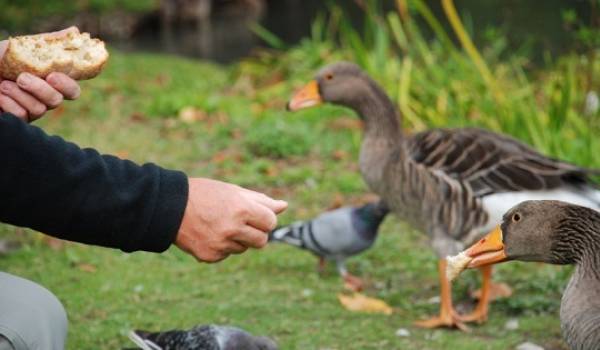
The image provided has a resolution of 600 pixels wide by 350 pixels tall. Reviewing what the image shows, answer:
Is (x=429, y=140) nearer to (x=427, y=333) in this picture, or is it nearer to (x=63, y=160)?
(x=427, y=333)

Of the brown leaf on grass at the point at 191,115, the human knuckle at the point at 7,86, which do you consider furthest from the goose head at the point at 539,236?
the brown leaf on grass at the point at 191,115

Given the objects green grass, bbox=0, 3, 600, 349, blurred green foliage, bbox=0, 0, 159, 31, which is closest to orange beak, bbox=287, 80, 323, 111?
green grass, bbox=0, 3, 600, 349

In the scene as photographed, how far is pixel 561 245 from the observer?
3377mm

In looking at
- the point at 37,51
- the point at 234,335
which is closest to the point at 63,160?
the point at 37,51

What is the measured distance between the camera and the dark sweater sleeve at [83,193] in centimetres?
235

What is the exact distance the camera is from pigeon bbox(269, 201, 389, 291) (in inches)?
221

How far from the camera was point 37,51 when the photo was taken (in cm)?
281

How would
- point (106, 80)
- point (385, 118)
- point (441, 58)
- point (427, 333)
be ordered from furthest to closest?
point (106, 80) < point (441, 58) < point (385, 118) < point (427, 333)

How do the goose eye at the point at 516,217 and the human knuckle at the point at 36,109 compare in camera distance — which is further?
the goose eye at the point at 516,217

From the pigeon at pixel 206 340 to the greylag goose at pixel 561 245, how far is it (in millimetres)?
1061

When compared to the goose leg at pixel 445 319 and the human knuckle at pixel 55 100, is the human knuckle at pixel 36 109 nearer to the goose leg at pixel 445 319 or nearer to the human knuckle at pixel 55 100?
the human knuckle at pixel 55 100

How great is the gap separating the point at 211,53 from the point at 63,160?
16493mm

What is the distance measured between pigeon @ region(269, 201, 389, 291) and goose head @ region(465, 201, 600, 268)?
7.11 feet

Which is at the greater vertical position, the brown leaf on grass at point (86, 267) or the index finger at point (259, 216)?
the index finger at point (259, 216)
